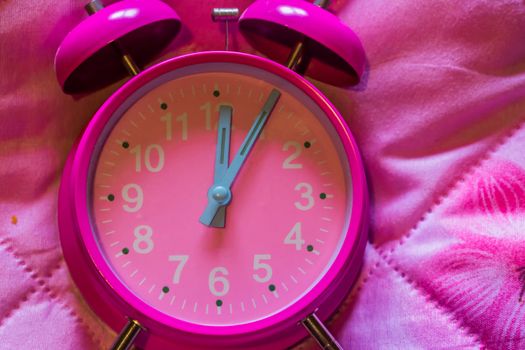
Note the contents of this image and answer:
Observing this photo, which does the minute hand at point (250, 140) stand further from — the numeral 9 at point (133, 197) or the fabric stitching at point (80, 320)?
the fabric stitching at point (80, 320)

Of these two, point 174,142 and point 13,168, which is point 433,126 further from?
point 13,168

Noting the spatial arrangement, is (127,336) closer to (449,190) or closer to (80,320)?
(80,320)

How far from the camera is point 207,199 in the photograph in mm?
721

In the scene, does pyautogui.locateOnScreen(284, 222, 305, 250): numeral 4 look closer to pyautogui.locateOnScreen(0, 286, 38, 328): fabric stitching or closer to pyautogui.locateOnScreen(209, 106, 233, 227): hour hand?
pyautogui.locateOnScreen(209, 106, 233, 227): hour hand

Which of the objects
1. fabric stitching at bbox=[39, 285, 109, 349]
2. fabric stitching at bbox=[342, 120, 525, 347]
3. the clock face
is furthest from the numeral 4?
fabric stitching at bbox=[39, 285, 109, 349]

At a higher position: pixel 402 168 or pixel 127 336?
pixel 402 168

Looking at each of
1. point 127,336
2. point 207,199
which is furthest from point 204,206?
point 127,336

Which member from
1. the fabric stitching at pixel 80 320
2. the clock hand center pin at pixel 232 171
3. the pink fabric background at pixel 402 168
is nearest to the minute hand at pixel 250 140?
the clock hand center pin at pixel 232 171

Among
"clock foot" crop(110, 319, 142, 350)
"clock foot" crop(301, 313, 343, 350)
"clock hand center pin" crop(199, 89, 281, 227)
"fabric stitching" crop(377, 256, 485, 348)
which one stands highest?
"clock hand center pin" crop(199, 89, 281, 227)

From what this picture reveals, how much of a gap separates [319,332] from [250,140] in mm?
208

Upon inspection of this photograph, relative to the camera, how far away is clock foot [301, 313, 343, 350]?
2.24 feet

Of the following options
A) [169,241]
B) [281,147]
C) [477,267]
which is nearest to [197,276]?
[169,241]

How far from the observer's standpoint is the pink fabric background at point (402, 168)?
754 mm

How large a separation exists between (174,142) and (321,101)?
16 centimetres
